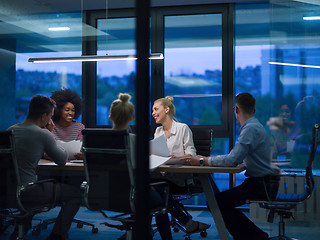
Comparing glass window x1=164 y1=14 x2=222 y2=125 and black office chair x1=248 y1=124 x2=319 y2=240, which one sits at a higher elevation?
glass window x1=164 y1=14 x2=222 y2=125

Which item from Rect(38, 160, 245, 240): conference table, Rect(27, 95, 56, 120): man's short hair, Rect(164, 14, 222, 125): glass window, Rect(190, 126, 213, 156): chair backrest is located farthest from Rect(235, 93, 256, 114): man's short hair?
Rect(164, 14, 222, 125): glass window

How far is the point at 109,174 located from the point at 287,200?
1.56m

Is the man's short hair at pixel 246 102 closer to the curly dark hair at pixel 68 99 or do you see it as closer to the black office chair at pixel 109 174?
the black office chair at pixel 109 174

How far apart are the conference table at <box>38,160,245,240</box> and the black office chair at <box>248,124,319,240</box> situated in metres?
0.32

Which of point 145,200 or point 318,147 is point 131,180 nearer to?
point 145,200

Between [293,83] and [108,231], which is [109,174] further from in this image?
[293,83]

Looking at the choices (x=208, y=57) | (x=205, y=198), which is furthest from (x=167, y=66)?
(x=205, y=198)

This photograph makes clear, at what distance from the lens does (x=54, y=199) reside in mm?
3318

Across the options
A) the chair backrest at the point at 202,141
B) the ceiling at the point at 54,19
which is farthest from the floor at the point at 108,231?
the ceiling at the point at 54,19

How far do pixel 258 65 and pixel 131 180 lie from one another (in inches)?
112

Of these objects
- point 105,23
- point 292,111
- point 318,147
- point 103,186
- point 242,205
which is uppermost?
point 105,23

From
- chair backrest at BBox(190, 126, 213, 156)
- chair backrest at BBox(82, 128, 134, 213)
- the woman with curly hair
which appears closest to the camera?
chair backrest at BBox(82, 128, 134, 213)

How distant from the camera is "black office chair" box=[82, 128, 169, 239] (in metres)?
2.80

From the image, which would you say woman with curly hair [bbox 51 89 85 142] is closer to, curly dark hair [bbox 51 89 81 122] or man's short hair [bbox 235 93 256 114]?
curly dark hair [bbox 51 89 81 122]
